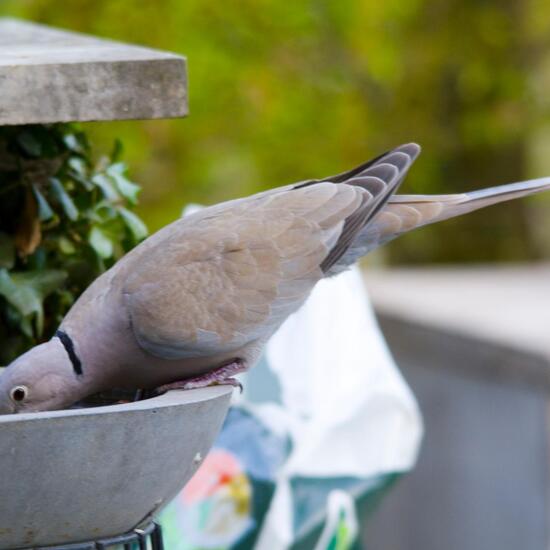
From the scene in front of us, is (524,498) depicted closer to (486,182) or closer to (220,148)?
(220,148)

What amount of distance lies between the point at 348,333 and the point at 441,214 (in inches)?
35.0

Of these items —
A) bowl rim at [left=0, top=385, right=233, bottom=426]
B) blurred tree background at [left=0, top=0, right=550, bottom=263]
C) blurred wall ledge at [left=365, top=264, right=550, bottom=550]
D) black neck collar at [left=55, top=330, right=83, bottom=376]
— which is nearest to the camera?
bowl rim at [left=0, top=385, right=233, bottom=426]

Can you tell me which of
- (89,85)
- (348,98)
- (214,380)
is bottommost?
(348,98)

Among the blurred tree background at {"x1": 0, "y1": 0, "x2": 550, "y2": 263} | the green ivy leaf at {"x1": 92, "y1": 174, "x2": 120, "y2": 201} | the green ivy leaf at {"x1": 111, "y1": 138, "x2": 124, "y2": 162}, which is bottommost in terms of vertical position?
the blurred tree background at {"x1": 0, "y1": 0, "x2": 550, "y2": 263}

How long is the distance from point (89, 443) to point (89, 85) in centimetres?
66

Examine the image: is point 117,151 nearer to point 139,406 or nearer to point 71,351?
point 71,351

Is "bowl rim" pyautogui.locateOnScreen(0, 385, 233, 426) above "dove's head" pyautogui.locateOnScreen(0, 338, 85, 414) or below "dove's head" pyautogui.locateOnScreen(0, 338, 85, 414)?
above

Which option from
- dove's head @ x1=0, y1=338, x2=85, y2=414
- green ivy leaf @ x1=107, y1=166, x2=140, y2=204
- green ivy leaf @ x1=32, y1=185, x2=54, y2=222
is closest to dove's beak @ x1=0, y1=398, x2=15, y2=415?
dove's head @ x1=0, y1=338, x2=85, y2=414

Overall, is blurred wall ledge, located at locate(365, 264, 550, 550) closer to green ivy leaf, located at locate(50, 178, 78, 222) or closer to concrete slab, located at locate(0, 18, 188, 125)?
green ivy leaf, located at locate(50, 178, 78, 222)

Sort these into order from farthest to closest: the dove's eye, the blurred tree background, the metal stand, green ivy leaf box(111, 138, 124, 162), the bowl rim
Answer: the blurred tree background, green ivy leaf box(111, 138, 124, 162), the dove's eye, the metal stand, the bowl rim

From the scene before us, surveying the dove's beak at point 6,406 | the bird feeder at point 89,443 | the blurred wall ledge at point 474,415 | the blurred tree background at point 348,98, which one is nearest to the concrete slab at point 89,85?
the bird feeder at point 89,443

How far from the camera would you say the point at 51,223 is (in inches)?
96.0

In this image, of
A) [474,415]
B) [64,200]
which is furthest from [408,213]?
[474,415]

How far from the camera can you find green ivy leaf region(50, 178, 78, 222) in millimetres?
2379
